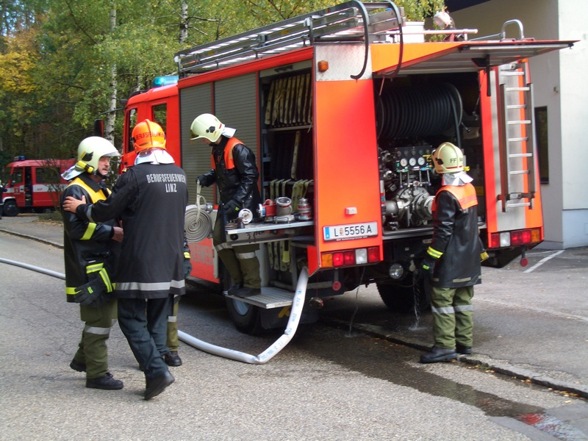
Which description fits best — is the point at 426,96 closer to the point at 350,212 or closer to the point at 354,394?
the point at 350,212

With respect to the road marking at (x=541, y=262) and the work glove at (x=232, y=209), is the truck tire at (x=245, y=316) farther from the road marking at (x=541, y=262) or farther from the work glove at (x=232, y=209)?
the road marking at (x=541, y=262)

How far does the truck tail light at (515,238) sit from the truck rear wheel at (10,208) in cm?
2669

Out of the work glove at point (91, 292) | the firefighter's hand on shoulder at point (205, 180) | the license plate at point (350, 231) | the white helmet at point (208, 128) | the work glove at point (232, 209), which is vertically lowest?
the work glove at point (91, 292)

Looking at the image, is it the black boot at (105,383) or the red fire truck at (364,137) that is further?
the red fire truck at (364,137)

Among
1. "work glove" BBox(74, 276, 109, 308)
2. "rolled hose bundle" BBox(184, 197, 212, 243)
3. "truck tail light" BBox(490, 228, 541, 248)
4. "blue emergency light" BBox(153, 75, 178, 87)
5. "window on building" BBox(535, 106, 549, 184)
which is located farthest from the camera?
"window on building" BBox(535, 106, 549, 184)

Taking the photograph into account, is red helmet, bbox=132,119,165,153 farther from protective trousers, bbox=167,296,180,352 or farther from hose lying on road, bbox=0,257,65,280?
hose lying on road, bbox=0,257,65,280

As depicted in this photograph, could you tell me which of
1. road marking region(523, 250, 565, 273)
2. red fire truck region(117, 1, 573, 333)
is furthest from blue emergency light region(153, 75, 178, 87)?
road marking region(523, 250, 565, 273)

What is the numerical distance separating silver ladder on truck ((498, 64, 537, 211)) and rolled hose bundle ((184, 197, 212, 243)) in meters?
2.90

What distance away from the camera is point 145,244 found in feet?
18.3

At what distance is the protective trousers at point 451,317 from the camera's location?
21.8ft

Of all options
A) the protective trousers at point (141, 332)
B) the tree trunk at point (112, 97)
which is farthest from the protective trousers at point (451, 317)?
the tree trunk at point (112, 97)

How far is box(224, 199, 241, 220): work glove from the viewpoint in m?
7.17

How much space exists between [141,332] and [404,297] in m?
4.01

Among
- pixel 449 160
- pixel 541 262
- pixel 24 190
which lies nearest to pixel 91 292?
pixel 449 160
